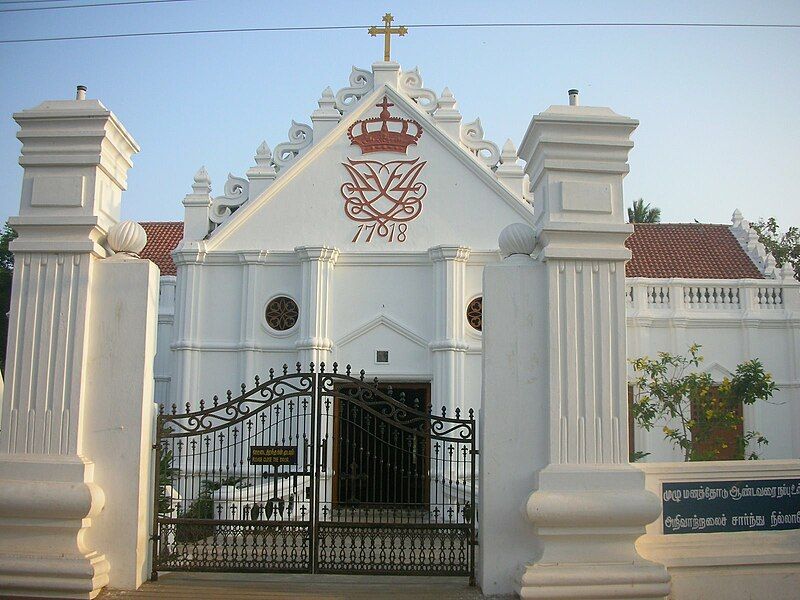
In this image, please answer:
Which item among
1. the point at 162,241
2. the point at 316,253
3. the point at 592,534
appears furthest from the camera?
the point at 162,241

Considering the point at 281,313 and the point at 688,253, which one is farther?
the point at 688,253

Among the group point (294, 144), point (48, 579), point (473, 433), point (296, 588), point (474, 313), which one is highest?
point (294, 144)

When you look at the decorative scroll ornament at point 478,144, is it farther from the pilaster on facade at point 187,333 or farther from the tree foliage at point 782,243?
the tree foliage at point 782,243

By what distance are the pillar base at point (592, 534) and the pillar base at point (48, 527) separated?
3.48 metres

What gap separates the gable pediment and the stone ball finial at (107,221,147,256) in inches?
298

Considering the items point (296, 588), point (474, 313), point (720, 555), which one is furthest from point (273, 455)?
point (474, 313)

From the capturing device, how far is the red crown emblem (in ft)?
48.4

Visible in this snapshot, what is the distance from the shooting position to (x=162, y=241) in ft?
73.7

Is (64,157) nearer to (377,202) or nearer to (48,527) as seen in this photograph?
(48,527)

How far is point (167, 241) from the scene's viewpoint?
22.5 meters

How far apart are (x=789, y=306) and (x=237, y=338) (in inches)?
425

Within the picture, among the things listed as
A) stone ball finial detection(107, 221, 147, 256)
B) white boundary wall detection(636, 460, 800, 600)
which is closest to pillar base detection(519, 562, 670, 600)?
white boundary wall detection(636, 460, 800, 600)

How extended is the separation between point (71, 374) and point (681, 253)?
54.4ft

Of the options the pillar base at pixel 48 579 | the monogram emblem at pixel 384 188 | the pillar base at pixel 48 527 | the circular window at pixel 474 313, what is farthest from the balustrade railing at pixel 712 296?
the pillar base at pixel 48 579
